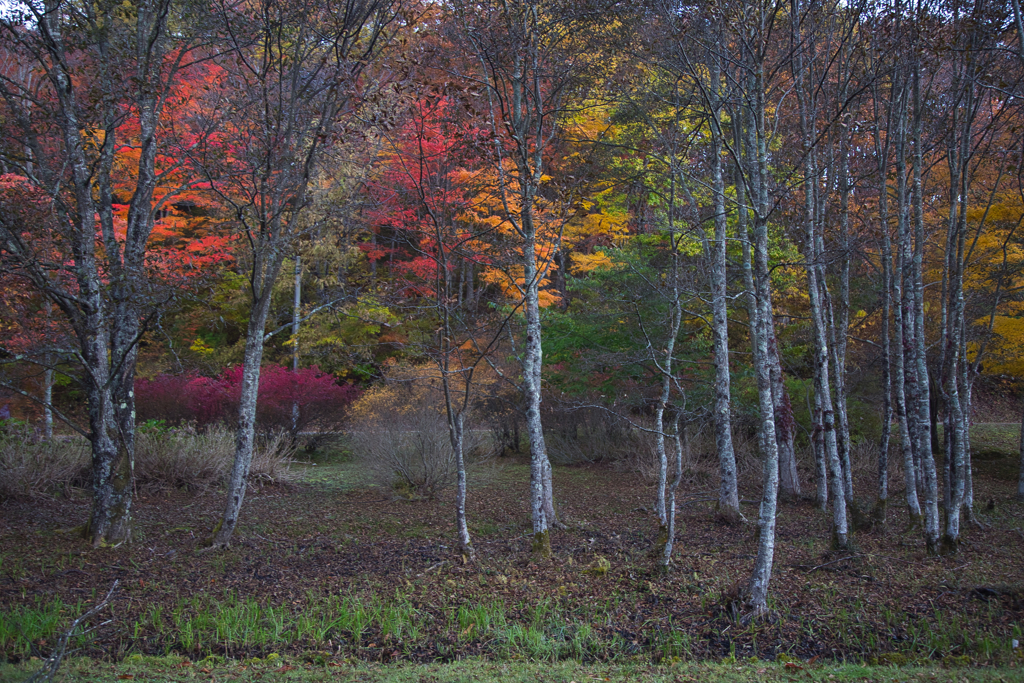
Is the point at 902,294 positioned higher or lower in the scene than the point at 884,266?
lower

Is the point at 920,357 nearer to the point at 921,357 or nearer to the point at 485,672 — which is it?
the point at 921,357

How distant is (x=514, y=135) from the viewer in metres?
7.07

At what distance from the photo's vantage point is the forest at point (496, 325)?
220 inches

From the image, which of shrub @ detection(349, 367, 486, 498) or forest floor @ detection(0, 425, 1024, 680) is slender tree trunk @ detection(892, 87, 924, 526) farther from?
shrub @ detection(349, 367, 486, 498)

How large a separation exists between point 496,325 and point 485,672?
983 cm

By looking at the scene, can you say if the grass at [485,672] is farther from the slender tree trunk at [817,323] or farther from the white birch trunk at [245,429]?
the white birch trunk at [245,429]

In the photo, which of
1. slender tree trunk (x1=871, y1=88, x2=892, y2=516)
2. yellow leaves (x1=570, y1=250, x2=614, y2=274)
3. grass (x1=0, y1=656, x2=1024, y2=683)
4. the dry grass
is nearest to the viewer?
grass (x1=0, y1=656, x2=1024, y2=683)

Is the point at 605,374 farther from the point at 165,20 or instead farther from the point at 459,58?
the point at 165,20

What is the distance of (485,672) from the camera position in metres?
4.41

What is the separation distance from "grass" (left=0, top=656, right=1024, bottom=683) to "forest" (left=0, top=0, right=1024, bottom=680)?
0.27 m

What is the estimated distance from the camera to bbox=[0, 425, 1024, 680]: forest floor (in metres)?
4.99

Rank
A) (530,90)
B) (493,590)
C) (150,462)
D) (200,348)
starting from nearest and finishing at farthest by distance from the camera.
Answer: (493,590) < (530,90) < (150,462) < (200,348)

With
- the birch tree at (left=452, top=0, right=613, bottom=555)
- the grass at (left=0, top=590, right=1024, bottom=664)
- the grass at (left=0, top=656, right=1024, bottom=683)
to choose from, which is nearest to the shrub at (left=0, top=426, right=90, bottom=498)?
the grass at (left=0, top=590, right=1024, bottom=664)

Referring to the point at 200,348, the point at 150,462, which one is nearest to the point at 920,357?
the point at 150,462
